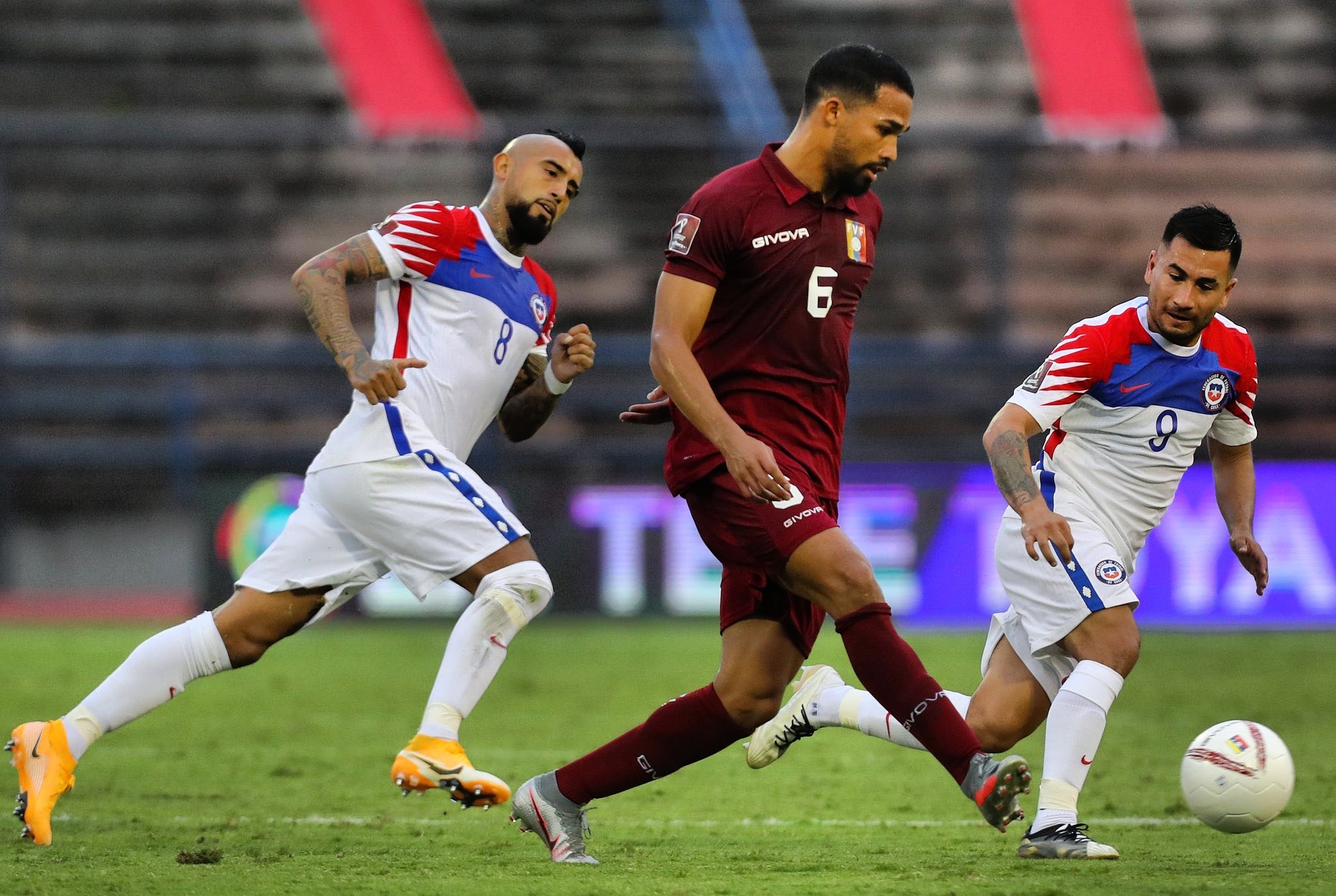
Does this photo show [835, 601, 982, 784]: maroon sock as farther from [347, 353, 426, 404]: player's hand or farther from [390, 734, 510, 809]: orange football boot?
[347, 353, 426, 404]: player's hand

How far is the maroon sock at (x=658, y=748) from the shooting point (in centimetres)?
470

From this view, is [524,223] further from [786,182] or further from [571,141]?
[786,182]

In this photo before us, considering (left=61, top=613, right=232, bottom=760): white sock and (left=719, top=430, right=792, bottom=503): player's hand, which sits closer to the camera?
(left=719, top=430, right=792, bottom=503): player's hand

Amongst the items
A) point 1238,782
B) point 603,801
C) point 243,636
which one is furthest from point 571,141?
point 1238,782

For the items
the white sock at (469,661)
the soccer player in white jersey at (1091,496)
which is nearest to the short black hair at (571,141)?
the white sock at (469,661)

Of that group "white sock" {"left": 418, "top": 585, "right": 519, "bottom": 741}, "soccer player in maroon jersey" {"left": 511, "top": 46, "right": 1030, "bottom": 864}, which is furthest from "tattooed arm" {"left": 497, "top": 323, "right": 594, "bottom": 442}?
"white sock" {"left": 418, "top": 585, "right": 519, "bottom": 741}

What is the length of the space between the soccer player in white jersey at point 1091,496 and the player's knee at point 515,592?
2.64 ft

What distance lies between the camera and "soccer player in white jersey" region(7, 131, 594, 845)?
506cm

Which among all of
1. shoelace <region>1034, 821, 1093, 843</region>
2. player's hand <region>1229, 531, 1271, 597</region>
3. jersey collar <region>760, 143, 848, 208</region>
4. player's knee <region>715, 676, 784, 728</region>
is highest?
jersey collar <region>760, 143, 848, 208</region>

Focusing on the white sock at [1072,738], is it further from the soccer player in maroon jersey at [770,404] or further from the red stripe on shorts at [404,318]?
the red stripe on shorts at [404,318]

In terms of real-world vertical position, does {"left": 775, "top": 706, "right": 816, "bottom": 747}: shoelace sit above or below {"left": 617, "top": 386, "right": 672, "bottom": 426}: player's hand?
below

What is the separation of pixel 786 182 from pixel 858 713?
161 cm

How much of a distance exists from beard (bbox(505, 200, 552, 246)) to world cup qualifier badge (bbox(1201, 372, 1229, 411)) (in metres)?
2.00

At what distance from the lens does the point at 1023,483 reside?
15.4ft
